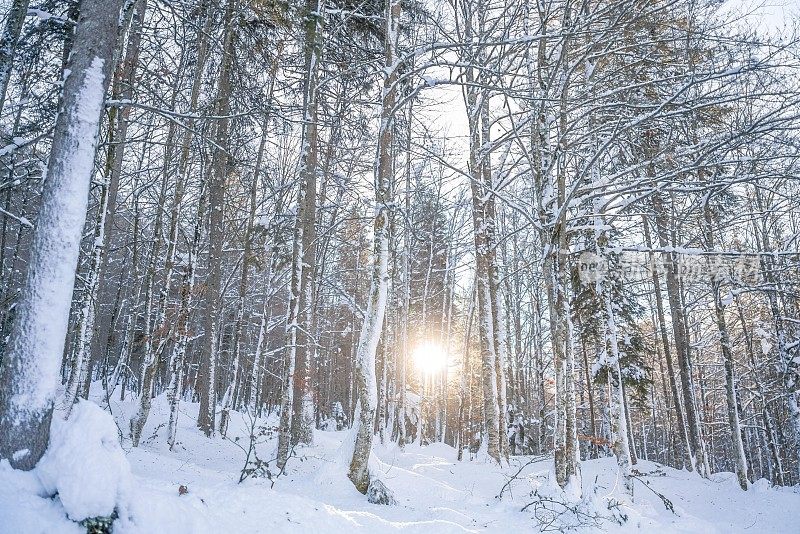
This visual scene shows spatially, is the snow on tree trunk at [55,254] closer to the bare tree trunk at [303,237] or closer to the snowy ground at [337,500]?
the snowy ground at [337,500]

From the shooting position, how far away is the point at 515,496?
25.3 ft

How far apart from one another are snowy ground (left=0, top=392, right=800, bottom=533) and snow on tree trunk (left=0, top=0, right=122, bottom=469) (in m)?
0.35

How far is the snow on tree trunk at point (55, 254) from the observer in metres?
2.95

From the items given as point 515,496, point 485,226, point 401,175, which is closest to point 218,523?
point 515,496

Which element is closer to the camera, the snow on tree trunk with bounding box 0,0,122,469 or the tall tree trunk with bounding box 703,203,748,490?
the snow on tree trunk with bounding box 0,0,122,469

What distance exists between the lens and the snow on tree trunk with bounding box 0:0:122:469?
9.67 feet

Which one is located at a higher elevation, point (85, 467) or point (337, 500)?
point (85, 467)

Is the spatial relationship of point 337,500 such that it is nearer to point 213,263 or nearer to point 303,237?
point 303,237

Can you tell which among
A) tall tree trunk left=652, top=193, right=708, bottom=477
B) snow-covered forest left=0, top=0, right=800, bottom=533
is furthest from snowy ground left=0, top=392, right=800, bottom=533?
tall tree trunk left=652, top=193, right=708, bottom=477

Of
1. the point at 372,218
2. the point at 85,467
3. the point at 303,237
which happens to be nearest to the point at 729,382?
the point at 372,218

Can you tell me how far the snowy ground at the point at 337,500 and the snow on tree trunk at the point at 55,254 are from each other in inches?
13.8

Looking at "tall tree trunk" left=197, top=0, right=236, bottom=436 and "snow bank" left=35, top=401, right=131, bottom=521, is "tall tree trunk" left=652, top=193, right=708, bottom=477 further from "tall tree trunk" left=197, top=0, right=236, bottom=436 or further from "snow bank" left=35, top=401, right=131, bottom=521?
"snow bank" left=35, top=401, right=131, bottom=521

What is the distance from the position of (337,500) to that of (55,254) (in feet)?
14.3

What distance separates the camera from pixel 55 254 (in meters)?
3.18
